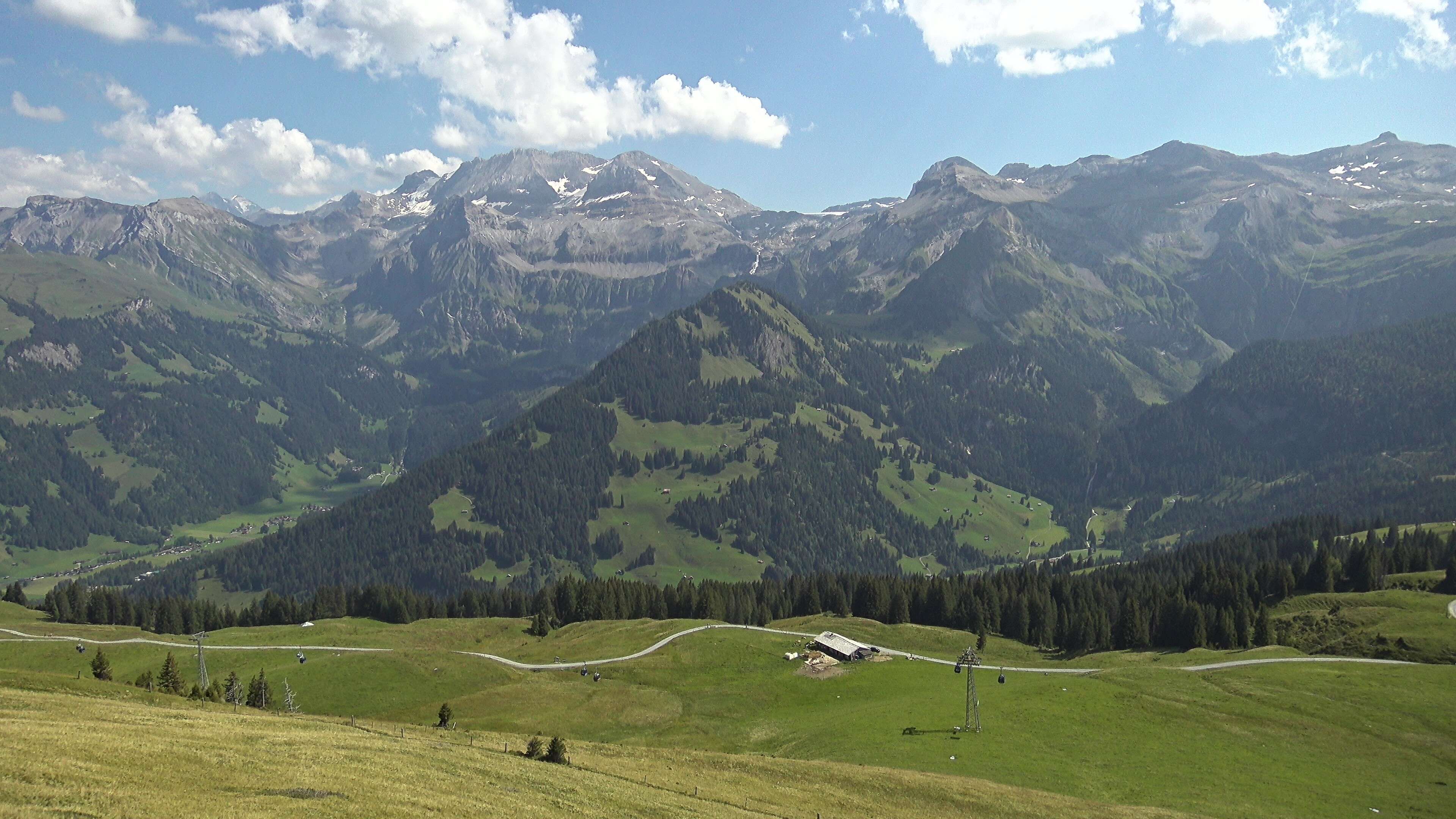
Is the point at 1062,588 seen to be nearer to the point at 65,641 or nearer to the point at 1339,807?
the point at 1339,807

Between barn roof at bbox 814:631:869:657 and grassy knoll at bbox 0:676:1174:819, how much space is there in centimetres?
4721

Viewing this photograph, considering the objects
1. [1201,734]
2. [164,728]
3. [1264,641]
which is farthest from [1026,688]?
[164,728]

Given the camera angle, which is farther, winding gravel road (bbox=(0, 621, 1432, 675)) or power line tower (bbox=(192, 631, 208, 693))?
power line tower (bbox=(192, 631, 208, 693))

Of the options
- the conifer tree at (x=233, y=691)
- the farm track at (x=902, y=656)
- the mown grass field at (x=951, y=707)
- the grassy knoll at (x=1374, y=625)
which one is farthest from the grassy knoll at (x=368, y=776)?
the grassy knoll at (x=1374, y=625)

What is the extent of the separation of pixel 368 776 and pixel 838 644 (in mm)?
90020

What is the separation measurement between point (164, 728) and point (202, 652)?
289 ft

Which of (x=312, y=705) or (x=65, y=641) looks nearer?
(x=312, y=705)

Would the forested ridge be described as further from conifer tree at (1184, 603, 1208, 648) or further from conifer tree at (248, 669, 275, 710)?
conifer tree at (248, 669, 275, 710)

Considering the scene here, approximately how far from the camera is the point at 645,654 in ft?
454

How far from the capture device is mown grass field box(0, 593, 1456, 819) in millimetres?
82250

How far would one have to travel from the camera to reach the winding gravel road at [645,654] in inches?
4646

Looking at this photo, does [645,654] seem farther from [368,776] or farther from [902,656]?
[368,776]

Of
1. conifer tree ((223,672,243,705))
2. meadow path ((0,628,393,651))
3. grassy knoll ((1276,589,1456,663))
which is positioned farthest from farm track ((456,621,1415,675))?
conifer tree ((223,672,243,705))

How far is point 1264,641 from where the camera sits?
441ft
